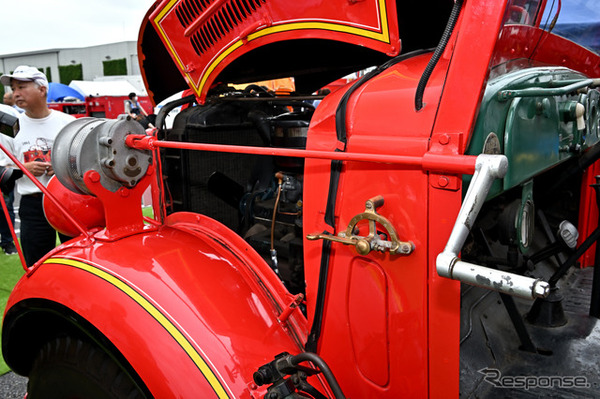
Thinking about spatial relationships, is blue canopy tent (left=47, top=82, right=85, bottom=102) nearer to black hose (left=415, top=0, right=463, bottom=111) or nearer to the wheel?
the wheel

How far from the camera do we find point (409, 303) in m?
1.27

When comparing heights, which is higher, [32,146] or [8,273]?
[32,146]

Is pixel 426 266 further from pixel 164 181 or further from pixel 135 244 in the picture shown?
pixel 164 181

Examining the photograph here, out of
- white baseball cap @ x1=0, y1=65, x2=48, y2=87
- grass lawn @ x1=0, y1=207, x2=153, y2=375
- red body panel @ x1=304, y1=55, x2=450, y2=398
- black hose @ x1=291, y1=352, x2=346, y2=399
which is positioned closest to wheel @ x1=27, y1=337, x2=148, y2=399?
black hose @ x1=291, y1=352, x2=346, y2=399

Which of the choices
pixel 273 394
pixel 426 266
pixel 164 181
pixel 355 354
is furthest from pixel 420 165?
pixel 164 181

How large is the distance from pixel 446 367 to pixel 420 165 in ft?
1.83

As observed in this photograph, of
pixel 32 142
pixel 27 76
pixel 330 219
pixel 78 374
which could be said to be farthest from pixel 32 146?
pixel 330 219

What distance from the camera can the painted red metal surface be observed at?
1396mm

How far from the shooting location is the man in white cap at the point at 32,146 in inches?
145

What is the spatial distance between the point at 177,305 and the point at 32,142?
119 inches

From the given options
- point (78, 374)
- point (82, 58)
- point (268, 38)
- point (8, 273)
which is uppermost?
point (82, 58)

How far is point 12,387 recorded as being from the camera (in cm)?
314

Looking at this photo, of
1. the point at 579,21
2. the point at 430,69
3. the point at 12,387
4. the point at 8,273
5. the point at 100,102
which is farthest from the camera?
the point at 100,102

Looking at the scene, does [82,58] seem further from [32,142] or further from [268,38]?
[268,38]
